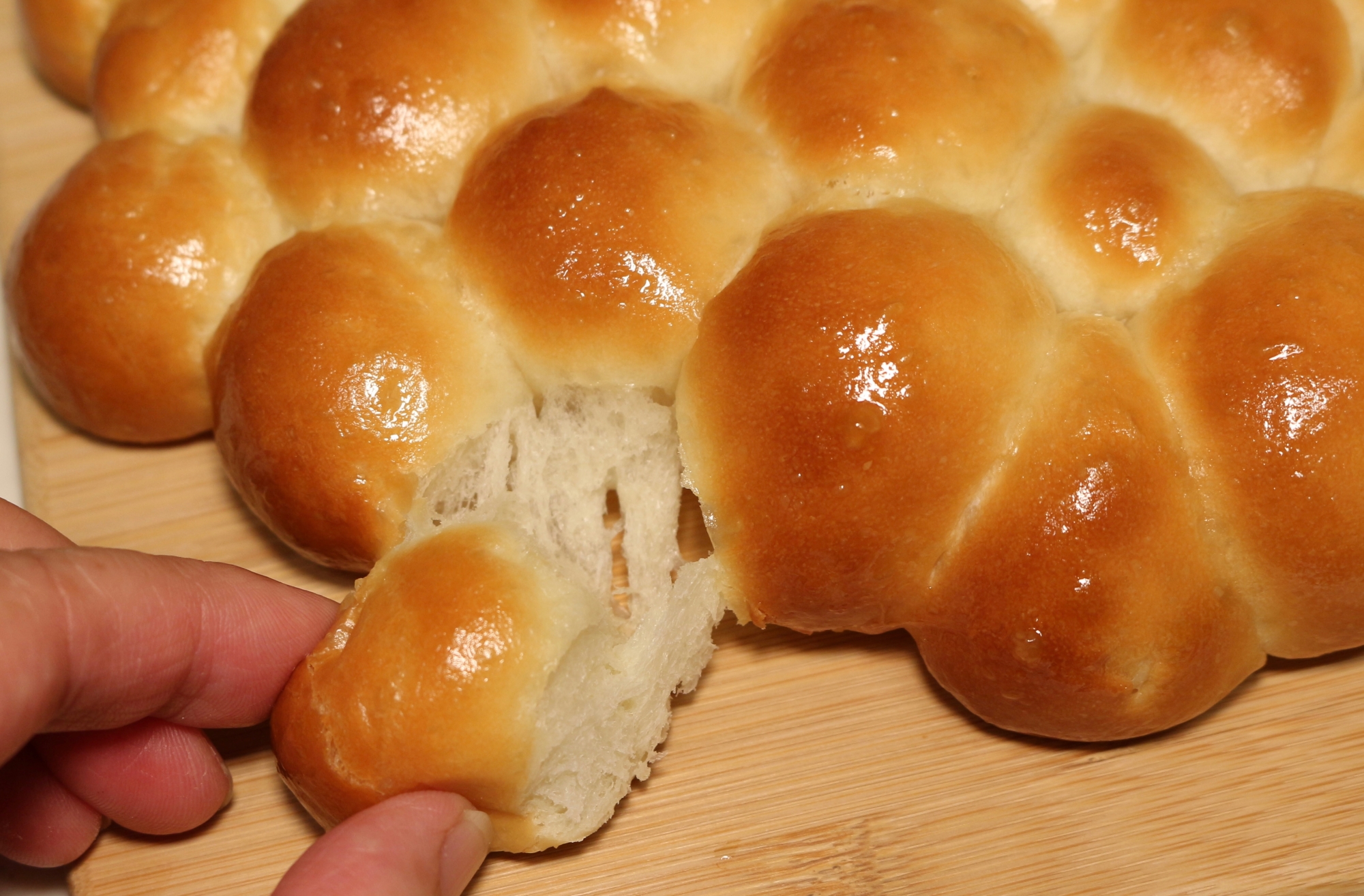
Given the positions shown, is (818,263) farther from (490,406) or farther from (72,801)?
(72,801)

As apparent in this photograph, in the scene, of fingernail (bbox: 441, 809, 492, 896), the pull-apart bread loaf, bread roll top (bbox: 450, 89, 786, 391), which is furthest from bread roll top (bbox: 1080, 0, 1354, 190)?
fingernail (bbox: 441, 809, 492, 896)

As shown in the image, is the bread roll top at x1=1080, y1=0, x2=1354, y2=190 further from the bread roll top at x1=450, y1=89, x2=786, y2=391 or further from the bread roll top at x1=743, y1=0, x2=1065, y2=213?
the bread roll top at x1=450, y1=89, x2=786, y2=391

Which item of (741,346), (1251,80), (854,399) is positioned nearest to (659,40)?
(741,346)

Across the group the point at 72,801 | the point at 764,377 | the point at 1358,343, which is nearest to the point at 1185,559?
the point at 1358,343

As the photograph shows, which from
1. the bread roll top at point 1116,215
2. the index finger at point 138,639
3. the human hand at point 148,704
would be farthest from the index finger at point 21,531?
the bread roll top at point 1116,215

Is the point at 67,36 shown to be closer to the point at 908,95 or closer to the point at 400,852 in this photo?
the point at 908,95
